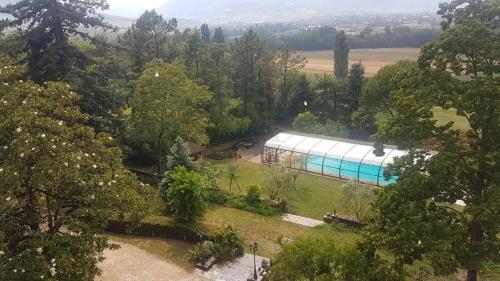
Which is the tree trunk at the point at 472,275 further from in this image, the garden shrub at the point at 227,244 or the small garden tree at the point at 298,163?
the small garden tree at the point at 298,163

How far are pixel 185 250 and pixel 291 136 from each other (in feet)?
63.2

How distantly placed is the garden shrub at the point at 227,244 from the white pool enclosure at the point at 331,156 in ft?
44.9

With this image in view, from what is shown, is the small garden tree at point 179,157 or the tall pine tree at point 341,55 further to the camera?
the tall pine tree at point 341,55

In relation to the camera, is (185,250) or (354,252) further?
(185,250)

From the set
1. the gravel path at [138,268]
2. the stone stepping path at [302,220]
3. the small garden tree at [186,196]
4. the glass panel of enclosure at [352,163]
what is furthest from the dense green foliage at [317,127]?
the gravel path at [138,268]

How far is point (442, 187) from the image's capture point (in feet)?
46.3

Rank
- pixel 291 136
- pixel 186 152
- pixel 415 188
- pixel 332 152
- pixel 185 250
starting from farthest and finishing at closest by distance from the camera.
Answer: pixel 291 136 < pixel 332 152 < pixel 186 152 < pixel 185 250 < pixel 415 188

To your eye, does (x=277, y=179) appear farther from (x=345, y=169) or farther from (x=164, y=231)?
(x=164, y=231)

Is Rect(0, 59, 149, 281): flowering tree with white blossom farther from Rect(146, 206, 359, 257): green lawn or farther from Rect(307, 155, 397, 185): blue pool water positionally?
Rect(307, 155, 397, 185): blue pool water

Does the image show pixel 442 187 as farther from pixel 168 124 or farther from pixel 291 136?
pixel 291 136

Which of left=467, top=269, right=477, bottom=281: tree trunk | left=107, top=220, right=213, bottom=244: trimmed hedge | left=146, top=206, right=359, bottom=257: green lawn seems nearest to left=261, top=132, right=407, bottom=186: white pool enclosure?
left=146, top=206, right=359, bottom=257: green lawn

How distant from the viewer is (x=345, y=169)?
33844 mm

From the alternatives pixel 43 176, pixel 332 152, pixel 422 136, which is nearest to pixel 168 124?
pixel 332 152

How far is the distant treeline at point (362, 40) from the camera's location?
110m
